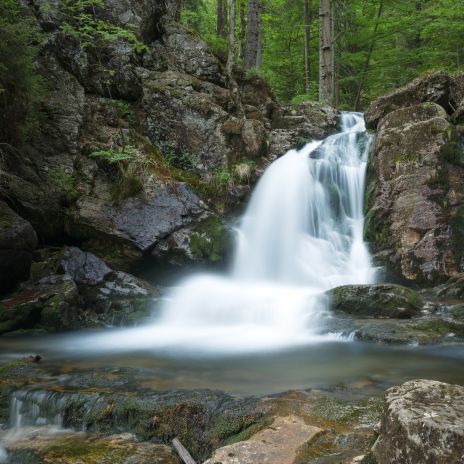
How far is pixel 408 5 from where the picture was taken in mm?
17781

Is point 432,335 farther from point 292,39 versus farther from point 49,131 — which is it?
point 292,39

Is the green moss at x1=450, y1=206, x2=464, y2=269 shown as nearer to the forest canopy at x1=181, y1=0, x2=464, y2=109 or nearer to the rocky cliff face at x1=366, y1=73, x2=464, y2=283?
the rocky cliff face at x1=366, y1=73, x2=464, y2=283

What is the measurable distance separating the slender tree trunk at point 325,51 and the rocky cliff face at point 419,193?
4371 millimetres

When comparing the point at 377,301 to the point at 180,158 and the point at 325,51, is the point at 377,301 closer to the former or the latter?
the point at 180,158

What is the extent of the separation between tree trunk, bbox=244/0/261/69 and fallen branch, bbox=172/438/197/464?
14115mm

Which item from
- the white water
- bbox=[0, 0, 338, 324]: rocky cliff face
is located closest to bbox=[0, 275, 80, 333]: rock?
A: bbox=[0, 0, 338, 324]: rocky cliff face

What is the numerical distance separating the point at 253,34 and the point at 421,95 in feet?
21.8

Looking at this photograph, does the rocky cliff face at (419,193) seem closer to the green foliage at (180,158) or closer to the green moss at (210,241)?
the green moss at (210,241)

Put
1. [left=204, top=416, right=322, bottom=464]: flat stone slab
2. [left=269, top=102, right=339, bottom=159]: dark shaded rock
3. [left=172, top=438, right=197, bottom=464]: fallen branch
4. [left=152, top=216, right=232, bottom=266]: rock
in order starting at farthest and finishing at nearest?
1. [left=269, top=102, right=339, bottom=159]: dark shaded rock
2. [left=152, top=216, right=232, bottom=266]: rock
3. [left=172, top=438, right=197, bottom=464]: fallen branch
4. [left=204, top=416, right=322, bottom=464]: flat stone slab

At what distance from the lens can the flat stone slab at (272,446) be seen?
9.23ft

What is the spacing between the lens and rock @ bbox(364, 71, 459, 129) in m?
11.4

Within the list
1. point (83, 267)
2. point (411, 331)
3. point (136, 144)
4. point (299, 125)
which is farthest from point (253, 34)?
point (411, 331)

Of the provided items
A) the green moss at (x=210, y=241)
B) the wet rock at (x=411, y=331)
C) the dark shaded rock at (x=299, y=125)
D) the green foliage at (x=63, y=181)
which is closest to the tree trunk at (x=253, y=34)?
the dark shaded rock at (x=299, y=125)

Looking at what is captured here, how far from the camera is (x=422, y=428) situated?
7.22 feet
